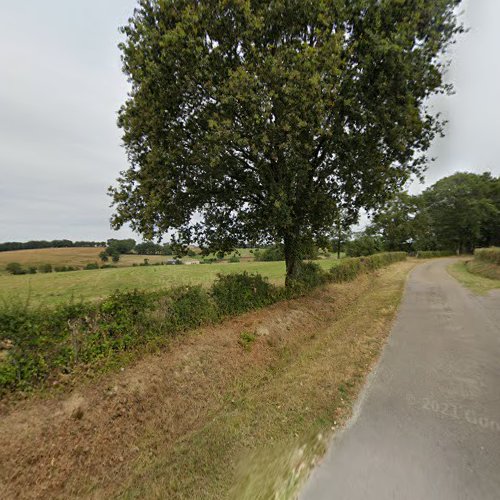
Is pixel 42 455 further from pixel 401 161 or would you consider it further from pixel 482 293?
pixel 482 293

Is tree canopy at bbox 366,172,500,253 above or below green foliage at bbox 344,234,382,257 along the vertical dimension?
above

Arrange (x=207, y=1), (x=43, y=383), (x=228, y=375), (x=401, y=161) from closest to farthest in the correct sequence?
(x=43, y=383), (x=228, y=375), (x=207, y=1), (x=401, y=161)

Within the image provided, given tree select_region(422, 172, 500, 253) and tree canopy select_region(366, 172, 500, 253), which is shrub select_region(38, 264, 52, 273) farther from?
tree select_region(422, 172, 500, 253)

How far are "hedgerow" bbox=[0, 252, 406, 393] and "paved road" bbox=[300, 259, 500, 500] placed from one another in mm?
4565

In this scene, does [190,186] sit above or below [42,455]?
above

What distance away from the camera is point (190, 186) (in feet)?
28.5

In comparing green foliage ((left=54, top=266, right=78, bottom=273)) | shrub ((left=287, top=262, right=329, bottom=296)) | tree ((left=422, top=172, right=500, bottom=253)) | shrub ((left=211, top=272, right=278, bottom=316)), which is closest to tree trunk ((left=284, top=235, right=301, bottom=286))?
shrub ((left=287, top=262, right=329, bottom=296))

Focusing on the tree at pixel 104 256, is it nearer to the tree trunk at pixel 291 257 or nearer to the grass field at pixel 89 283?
the grass field at pixel 89 283

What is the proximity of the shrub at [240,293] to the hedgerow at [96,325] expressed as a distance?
0.11 feet

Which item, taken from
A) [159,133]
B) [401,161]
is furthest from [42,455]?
[401,161]

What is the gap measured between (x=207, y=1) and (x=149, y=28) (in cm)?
183

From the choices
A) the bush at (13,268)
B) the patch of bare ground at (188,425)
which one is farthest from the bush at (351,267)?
the bush at (13,268)

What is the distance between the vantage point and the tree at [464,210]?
5509 cm

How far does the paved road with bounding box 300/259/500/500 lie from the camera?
2881 mm
